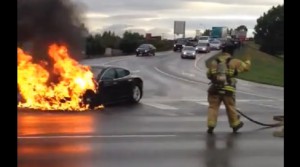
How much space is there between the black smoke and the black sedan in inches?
36.7

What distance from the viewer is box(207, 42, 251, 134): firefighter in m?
10.9

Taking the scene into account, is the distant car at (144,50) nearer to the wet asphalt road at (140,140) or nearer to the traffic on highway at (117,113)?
the traffic on highway at (117,113)

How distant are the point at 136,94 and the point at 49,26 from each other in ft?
13.0

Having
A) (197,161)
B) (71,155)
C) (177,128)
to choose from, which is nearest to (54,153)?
(71,155)

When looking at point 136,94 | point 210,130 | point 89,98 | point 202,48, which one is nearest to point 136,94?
point 136,94

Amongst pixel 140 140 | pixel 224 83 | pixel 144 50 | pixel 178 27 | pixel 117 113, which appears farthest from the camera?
pixel 178 27

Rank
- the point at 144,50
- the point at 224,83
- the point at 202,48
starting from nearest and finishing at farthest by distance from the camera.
→ the point at 224,83 → the point at 144,50 → the point at 202,48

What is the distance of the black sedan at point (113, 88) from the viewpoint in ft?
51.4

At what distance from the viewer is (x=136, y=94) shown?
18016 mm

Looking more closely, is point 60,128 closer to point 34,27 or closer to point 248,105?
point 34,27

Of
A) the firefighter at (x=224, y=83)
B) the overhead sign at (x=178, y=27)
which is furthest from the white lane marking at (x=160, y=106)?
the overhead sign at (x=178, y=27)

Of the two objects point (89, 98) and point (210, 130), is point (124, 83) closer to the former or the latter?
point (89, 98)
